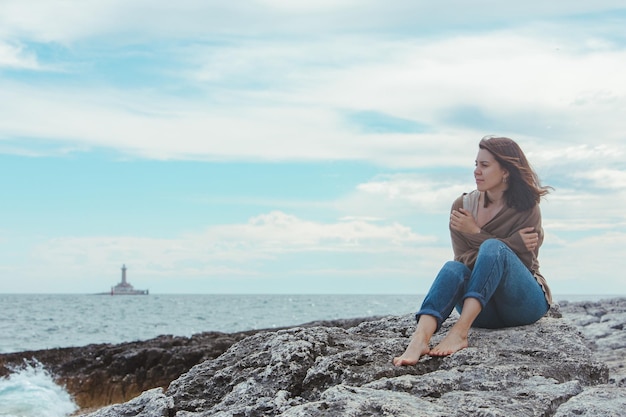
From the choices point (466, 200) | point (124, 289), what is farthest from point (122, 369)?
point (124, 289)

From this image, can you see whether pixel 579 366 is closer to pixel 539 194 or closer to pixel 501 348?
pixel 501 348

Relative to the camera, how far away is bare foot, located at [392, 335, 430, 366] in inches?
188

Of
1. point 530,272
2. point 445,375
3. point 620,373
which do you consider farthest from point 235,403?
point 620,373

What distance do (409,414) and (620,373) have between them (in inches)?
290

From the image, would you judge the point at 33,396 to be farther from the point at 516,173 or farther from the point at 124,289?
the point at 124,289

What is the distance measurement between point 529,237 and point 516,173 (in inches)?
20.9

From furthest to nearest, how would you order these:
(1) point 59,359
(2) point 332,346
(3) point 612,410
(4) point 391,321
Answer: (1) point 59,359 < (4) point 391,321 < (2) point 332,346 < (3) point 612,410

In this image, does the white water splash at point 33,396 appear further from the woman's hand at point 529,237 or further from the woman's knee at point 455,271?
the woman's hand at point 529,237

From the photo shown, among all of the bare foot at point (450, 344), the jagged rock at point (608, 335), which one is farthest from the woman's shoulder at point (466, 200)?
the jagged rock at point (608, 335)

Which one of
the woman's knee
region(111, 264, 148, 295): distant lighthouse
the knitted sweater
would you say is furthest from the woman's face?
region(111, 264, 148, 295): distant lighthouse

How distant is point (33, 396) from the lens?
14602 mm

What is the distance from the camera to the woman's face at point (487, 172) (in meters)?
5.82

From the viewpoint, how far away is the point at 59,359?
17.9 m

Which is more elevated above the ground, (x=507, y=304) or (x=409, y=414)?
(x=507, y=304)
